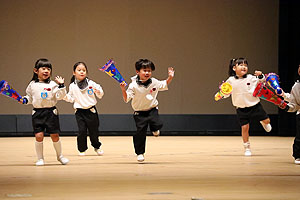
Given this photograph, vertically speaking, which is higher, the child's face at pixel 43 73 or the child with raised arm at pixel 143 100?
the child's face at pixel 43 73

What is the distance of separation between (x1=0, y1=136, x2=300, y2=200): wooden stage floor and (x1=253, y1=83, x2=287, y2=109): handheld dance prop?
0.61 m

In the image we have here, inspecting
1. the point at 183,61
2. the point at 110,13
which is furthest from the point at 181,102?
the point at 110,13

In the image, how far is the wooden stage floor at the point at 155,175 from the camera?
3744mm

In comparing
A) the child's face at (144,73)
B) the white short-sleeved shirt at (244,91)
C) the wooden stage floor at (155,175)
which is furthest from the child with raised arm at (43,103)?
the white short-sleeved shirt at (244,91)

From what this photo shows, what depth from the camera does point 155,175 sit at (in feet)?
15.5

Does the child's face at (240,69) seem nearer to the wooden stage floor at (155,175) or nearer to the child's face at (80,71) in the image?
the wooden stage floor at (155,175)

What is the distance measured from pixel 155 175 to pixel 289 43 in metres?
6.26

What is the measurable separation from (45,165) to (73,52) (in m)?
5.14

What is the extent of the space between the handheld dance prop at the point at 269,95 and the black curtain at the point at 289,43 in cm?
458

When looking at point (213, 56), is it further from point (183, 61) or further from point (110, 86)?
point (110, 86)

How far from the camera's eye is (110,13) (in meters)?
10.5

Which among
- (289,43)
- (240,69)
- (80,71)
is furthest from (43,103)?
(289,43)

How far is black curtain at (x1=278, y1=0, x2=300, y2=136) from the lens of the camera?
1010cm

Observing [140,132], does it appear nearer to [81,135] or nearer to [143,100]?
[143,100]
